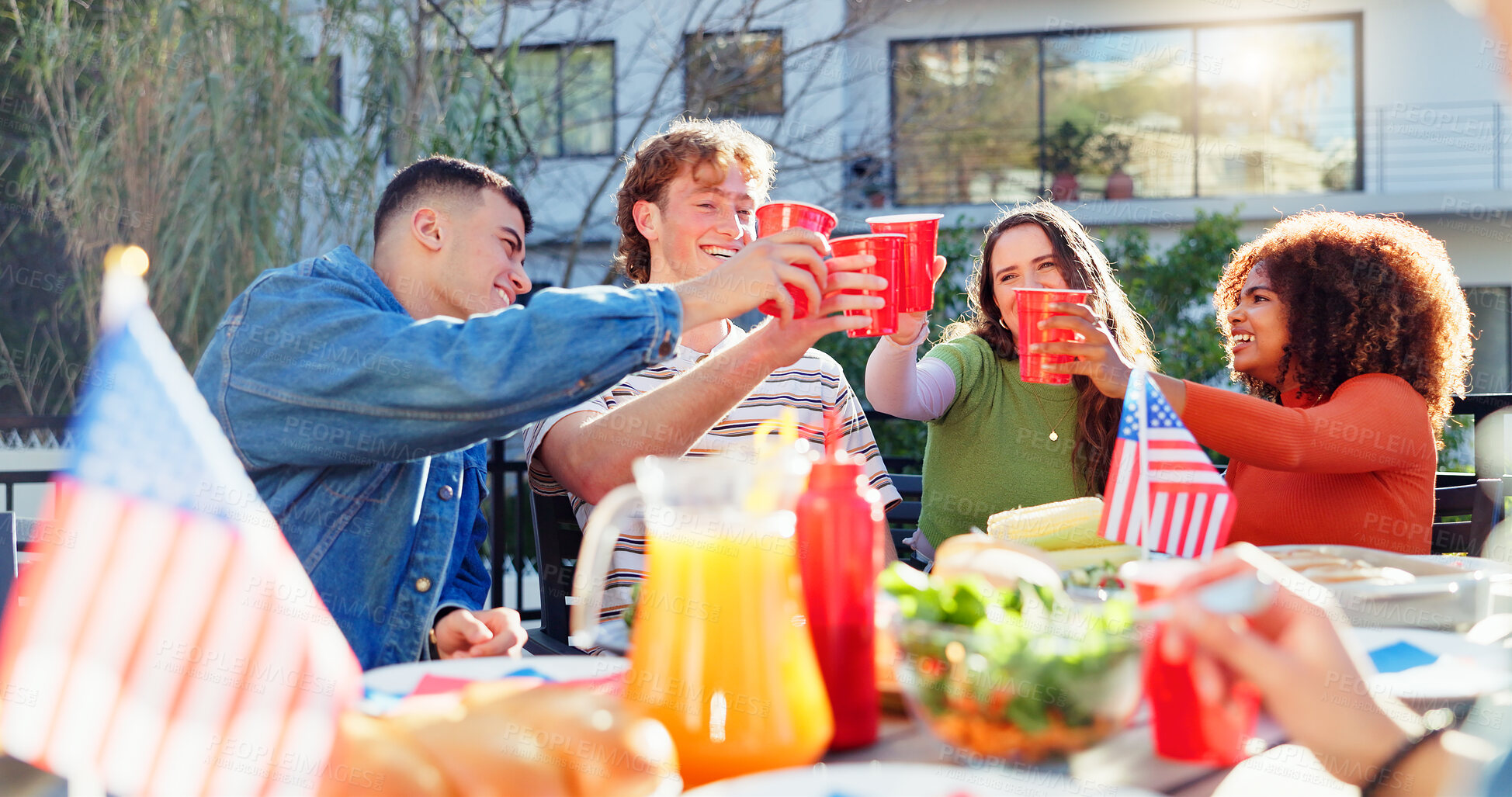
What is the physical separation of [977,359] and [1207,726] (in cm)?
218

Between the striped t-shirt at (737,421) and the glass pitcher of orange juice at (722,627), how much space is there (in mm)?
1525

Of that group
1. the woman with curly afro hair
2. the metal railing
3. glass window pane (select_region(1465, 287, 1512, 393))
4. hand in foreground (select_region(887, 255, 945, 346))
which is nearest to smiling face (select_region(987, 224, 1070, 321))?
hand in foreground (select_region(887, 255, 945, 346))

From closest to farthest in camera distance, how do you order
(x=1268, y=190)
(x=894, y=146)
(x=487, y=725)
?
1. (x=487, y=725)
2. (x=894, y=146)
3. (x=1268, y=190)

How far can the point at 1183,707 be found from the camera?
1.13m

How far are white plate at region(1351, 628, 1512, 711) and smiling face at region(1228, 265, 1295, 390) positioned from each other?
1.49 m

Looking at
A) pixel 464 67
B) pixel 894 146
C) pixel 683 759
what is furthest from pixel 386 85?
pixel 683 759

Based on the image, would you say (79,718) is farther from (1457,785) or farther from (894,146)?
(894,146)

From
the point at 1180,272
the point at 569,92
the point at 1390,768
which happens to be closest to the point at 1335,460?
the point at 1390,768

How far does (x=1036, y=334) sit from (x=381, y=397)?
1.38 m

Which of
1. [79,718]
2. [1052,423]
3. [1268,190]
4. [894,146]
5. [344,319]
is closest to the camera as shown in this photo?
[79,718]

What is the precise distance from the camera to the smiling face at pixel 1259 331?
9.75 ft

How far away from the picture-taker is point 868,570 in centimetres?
126

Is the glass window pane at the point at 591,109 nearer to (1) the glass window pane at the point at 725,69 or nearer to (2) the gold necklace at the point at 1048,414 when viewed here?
(1) the glass window pane at the point at 725,69


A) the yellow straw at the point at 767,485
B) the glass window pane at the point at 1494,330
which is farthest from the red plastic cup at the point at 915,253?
the glass window pane at the point at 1494,330
